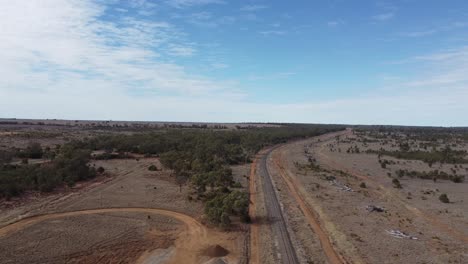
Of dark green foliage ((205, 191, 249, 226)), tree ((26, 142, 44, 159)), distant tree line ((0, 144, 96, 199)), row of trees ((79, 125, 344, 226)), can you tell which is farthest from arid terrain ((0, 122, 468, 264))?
tree ((26, 142, 44, 159))

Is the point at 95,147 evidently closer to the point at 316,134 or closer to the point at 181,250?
the point at 181,250

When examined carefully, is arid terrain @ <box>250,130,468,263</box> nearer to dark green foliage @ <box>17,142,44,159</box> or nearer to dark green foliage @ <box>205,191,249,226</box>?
dark green foliage @ <box>205,191,249,226</box>

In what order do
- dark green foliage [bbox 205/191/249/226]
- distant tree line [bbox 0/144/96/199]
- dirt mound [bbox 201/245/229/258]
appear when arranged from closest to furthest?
1. dirt mound [bbox 201/245/229/258]
2. dark green foliage [bbox 205/191/249/226]
3. distant tree line [bbox 0/144/96/199]

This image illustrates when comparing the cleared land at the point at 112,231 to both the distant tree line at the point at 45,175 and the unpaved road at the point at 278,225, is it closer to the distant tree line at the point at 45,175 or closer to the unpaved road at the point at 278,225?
the unpaved road at the point at 278,225

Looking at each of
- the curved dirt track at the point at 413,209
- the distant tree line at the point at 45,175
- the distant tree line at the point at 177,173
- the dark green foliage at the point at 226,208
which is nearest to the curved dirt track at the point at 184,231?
the dark green foliage at the point at 226,208

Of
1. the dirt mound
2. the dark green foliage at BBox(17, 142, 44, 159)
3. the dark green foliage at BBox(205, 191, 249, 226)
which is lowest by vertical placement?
the dirt mound

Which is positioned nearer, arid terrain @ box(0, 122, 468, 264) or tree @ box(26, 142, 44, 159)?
arid terrain @ box(0, 122, 468, 264)

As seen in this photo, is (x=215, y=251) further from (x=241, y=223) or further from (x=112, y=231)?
(x=112, y=231)

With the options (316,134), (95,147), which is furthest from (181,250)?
(316,134)
